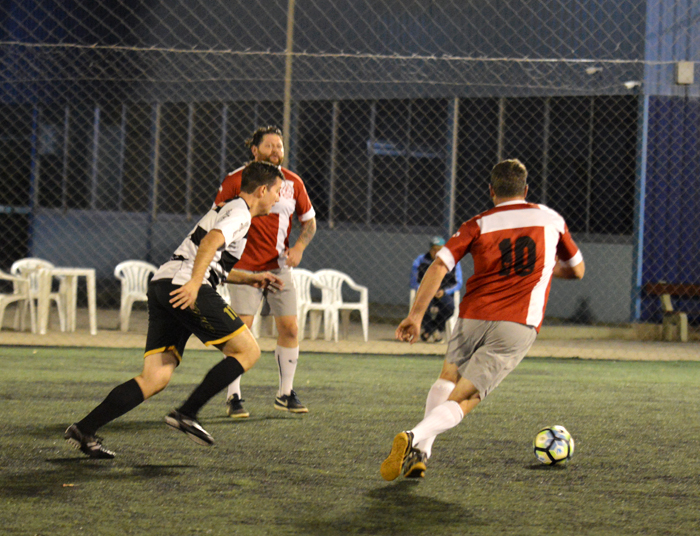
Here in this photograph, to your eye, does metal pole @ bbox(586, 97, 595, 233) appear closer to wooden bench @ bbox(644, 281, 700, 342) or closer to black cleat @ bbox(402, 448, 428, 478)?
wooden bench @ bbox(644, 281, 700, 342)

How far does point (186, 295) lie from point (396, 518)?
144 centimetres

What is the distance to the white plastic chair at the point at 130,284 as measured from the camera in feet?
36.8

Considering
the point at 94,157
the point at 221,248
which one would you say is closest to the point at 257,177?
the point at 221,248

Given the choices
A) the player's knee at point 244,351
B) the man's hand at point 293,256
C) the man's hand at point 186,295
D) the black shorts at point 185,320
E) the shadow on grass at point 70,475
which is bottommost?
the shadow on grass at point 70,475

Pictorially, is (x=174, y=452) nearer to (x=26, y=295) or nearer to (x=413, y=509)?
(x=413, y=509)

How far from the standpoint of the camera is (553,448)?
444 centimetres

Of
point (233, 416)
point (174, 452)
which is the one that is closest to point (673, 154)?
point (233, 416)

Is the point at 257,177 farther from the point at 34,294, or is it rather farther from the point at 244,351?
the point at 34,294

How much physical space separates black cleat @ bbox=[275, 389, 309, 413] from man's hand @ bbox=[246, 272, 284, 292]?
78 cm

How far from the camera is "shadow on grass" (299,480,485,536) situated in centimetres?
333

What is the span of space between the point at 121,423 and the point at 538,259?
262cm

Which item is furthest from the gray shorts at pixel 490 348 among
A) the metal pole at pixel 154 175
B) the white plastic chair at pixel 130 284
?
the metal pole at pixel 154 175

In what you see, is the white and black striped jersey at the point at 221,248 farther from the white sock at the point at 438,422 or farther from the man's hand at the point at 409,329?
the white sock at the point at 438,422

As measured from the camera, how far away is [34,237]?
18.3 metres
